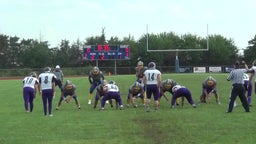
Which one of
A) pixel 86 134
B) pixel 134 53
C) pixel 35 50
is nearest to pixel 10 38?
pixel 35 50

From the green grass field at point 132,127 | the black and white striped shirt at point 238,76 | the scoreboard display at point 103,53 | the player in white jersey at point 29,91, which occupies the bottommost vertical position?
the green grass field at point 132,127

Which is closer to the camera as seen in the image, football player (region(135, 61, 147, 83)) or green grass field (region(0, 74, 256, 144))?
green grass field (region(0, 74, 256, 144))

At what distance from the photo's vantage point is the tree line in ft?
278

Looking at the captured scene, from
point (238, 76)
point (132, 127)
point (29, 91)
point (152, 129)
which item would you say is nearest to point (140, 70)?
point (29, 91)

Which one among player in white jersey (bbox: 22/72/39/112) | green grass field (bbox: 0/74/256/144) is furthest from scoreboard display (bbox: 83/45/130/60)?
green grass field (bbox: 0/74/256/144)

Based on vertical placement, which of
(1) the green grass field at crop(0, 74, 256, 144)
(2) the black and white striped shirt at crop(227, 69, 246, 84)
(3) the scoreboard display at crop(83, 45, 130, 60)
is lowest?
(1) the green grass field at crop(0, 74, 256, 144)

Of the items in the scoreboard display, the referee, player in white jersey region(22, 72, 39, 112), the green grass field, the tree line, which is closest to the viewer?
the green grass field

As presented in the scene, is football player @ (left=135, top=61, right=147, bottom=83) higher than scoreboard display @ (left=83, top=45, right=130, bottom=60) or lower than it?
lower

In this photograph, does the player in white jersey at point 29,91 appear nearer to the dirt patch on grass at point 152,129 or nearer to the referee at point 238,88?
the dirt patch on grass at point 152,129

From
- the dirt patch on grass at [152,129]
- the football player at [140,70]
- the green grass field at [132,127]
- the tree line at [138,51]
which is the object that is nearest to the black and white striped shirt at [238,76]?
the green grass field at [132,127]

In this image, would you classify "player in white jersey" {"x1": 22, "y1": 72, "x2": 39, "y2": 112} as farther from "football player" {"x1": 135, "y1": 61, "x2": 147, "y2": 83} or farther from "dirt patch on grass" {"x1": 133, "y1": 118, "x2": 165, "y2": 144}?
"dirt patch on grass" {"x1": 133, "y1": 118, "x2": 165, "y2": 144}

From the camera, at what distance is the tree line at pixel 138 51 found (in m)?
84.9

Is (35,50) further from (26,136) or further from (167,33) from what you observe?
(26,136)

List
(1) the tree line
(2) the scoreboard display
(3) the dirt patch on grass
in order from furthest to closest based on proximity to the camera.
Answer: (1) the tree line → (2) the scoreboard display → (3) the dirt patch on grass
